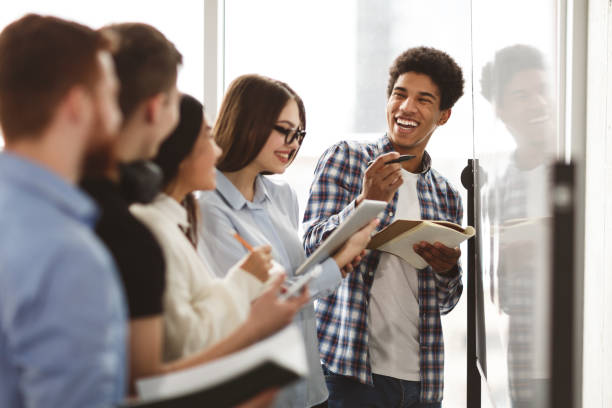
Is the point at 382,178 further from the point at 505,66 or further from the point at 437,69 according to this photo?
the point at 437,69

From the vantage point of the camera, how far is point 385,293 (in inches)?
70.7

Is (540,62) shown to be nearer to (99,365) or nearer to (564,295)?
(564,295)

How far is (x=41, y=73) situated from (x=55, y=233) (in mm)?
183

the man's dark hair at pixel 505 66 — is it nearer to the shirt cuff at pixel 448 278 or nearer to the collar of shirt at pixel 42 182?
the shirt cuff at pixel 448 278

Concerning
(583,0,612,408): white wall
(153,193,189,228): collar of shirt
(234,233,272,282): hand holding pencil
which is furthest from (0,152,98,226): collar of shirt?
(583,0,612,408): white wall

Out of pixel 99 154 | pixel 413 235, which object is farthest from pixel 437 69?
pixel 99 154

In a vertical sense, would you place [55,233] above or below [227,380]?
above

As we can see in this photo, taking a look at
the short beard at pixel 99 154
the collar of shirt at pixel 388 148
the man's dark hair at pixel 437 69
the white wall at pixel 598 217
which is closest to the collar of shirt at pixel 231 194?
the collar of shirt at pixel 388 148

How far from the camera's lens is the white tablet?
137 centimetres

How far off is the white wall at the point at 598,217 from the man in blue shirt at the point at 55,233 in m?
1.51

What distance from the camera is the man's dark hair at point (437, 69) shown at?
202 cm

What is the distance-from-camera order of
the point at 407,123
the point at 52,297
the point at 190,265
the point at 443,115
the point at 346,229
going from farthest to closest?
the point at 443,115 < the point at 407,123 < the point at 346,229 < the point at 190,265 < the point at 52,297

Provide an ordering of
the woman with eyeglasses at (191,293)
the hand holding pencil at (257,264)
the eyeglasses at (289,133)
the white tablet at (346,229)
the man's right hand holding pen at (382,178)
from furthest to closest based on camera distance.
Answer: the man's right hand holding pen at (382,178), the eyeglasses at (289,133), the white tablet at (346,229), the hand holding pencil at (257,264), the woman with eyeglasses at (191,293)

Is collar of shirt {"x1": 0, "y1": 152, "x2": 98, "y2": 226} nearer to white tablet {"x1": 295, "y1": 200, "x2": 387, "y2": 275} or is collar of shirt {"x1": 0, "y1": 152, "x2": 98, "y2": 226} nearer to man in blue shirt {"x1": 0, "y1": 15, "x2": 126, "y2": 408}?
man in blue shirt {"x1": 0, "y1": 15, "x2": 126, "y2": 408}
